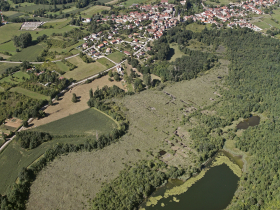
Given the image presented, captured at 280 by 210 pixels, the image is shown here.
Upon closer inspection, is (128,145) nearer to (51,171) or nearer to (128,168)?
(128,168)

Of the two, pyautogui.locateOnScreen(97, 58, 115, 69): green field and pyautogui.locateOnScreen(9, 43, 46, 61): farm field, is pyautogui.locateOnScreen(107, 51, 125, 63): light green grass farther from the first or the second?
pyautogui.locateOnScreen(9, 43, 46, 61): farm field

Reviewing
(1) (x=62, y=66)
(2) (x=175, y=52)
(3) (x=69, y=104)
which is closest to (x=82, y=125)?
(3) (x=69, y=104)

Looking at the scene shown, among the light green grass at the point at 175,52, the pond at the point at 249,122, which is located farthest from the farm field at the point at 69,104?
the pond at the point at 249,122

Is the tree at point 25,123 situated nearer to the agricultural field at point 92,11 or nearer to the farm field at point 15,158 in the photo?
the farm field at point 15,158

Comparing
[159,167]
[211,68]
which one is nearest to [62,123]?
[159,167]

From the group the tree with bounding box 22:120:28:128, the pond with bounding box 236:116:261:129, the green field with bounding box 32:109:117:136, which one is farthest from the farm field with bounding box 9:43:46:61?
the pond with bounding box 236:116:261:129

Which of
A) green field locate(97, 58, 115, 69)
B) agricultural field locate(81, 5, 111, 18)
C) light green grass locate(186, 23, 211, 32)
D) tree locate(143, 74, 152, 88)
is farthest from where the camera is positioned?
agricultural field locate(81, 5, 111, 18)
